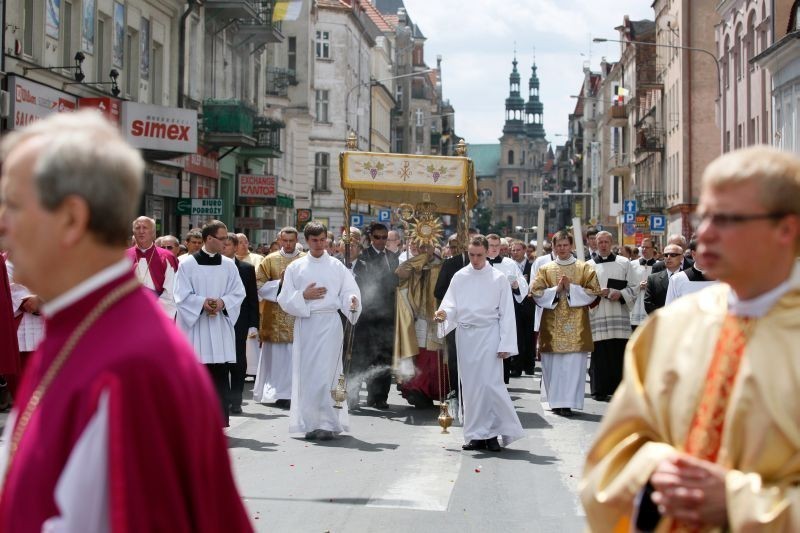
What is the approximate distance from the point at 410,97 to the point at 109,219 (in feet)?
342

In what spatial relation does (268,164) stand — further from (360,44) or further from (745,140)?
(360,44)

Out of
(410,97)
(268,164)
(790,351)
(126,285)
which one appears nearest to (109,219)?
(126,285)

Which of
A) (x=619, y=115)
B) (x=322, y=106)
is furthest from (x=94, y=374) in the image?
(x=619, y=115)

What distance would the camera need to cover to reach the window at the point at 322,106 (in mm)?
66188

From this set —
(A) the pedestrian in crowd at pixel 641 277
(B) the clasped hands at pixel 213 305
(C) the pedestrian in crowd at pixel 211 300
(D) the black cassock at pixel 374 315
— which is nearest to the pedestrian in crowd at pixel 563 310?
(A) the pedestrian in crowd at pixel 641 277

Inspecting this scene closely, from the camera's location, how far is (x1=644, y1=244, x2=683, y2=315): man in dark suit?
14758mm

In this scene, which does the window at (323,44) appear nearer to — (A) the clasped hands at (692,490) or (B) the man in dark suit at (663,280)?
(B) the man in dark suit at (663,280)

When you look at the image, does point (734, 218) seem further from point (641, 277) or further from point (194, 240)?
point (641, 277)

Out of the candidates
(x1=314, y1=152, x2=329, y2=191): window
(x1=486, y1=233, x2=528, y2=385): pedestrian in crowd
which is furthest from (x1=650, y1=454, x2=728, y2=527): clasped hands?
(x1=314, y1=152, x2=329, y2=191): window

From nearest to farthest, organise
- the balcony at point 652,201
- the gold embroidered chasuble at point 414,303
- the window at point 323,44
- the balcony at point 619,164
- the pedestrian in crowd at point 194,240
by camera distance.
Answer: the pedestrian in crowd at point 194,240, the gold embroidered chasuble at point 414,303, the balcony at point 652,201, the window at point 323,44, the balcony at point 619,164

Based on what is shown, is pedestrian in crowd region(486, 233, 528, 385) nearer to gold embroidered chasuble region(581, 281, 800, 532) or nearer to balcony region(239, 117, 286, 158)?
gold embroidered chasuble region(581, 281, 800, 532)

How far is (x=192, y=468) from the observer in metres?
2.79

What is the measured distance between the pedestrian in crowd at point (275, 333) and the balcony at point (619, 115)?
2445 inches

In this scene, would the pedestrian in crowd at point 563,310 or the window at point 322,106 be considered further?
the window at point 322,106
